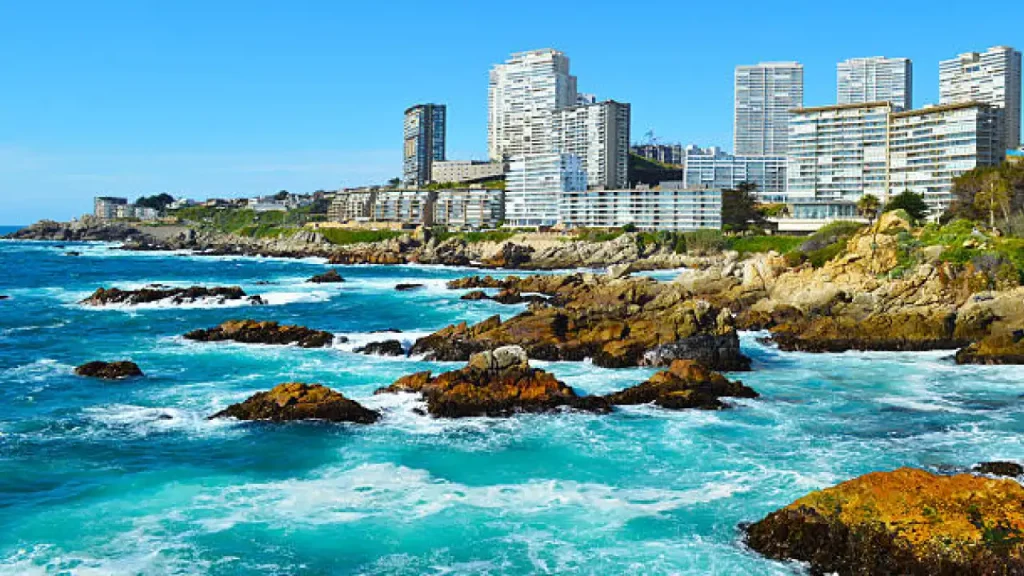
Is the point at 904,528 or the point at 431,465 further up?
the point at 904,528

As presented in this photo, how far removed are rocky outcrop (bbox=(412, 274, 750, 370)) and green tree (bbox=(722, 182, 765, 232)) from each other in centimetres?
7540

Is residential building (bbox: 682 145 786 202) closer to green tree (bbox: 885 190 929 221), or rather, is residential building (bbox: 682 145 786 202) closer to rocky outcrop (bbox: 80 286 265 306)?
green tree (bbox: 885 190 929 221)

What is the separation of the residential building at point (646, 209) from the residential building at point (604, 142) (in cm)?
3589

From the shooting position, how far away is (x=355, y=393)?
2817 centimetres

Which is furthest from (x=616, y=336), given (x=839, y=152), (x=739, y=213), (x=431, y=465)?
(x=839, y=152)

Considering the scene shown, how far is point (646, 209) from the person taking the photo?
407 ft

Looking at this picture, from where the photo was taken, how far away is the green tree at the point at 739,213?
113 m

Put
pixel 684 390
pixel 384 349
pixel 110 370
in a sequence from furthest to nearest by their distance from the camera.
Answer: pixel 384 349 → pixel 110 370 → pixel 684 390

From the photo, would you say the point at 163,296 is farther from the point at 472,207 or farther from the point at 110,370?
the point at 472,207

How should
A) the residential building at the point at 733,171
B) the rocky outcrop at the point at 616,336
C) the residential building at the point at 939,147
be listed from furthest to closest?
the residential building at the point at 733,171
the residential building at the point at 939,147
the rocky outcrop at the point at 616,336

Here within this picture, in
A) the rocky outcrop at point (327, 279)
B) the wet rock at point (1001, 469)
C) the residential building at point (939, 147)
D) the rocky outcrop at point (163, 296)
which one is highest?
the residential building at point (939, 147)

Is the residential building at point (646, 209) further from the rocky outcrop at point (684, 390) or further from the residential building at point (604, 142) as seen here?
the rocky outcrop at point (684, 390)

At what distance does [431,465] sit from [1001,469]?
12.4m

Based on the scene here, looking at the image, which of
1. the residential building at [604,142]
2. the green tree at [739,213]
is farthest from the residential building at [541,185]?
the green tree at [739,213]
